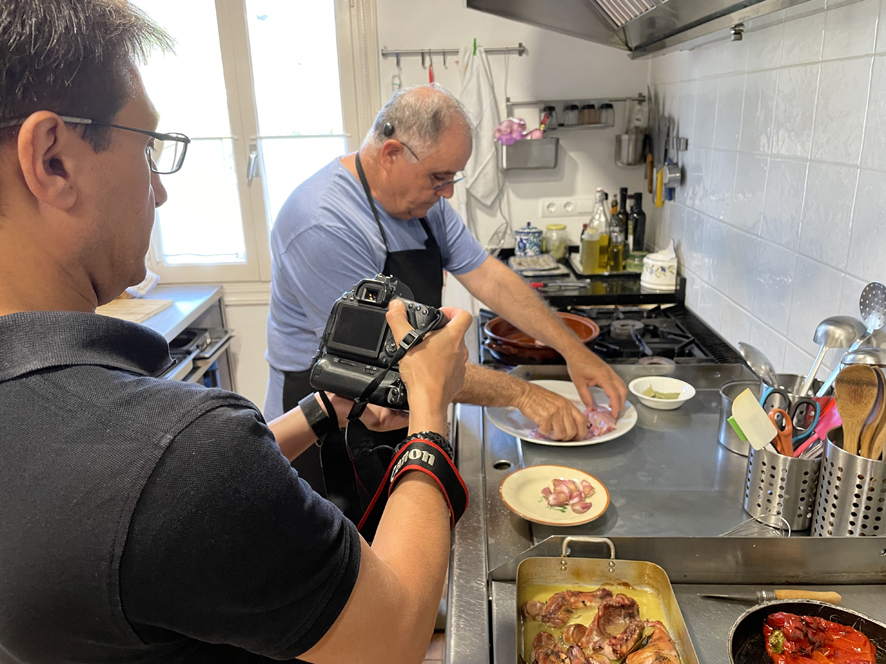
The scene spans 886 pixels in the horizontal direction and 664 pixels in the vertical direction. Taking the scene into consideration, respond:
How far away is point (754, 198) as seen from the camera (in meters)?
1.55

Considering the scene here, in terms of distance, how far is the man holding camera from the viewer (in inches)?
17.7

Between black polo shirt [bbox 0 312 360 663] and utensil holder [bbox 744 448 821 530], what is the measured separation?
2.25 ft

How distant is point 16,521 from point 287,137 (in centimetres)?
258

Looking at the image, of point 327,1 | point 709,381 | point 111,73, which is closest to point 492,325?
point 709,381

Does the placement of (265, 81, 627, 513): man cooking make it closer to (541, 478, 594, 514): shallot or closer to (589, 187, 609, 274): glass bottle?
(541, 478, 594, 514): shallot

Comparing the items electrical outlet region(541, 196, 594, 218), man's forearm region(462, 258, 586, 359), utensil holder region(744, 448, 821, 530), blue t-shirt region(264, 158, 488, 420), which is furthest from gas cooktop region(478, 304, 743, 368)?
electrical outlet region(541, 196, 594, 218)

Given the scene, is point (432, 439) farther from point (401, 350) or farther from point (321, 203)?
point (321, 203)

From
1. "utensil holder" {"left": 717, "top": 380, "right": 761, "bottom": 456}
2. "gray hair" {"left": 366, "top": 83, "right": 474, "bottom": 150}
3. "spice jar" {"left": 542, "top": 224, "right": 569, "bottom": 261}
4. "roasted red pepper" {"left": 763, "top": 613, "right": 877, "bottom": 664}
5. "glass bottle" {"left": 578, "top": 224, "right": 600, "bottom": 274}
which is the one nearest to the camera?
"roasted red pepper" {"left": 763, "top": 613, "right": 877, "bottom": 664}

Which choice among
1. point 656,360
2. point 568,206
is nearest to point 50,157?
point 656,360

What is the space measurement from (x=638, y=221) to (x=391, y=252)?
1350 millimetres

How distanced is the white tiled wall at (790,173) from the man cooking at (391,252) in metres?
0.43

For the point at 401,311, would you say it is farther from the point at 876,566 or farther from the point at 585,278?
the point at 585,278

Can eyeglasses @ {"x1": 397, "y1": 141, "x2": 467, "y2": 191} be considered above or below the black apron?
above

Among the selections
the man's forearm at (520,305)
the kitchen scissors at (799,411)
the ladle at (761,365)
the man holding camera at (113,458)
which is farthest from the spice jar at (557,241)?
the man holding camera at (113,458)
